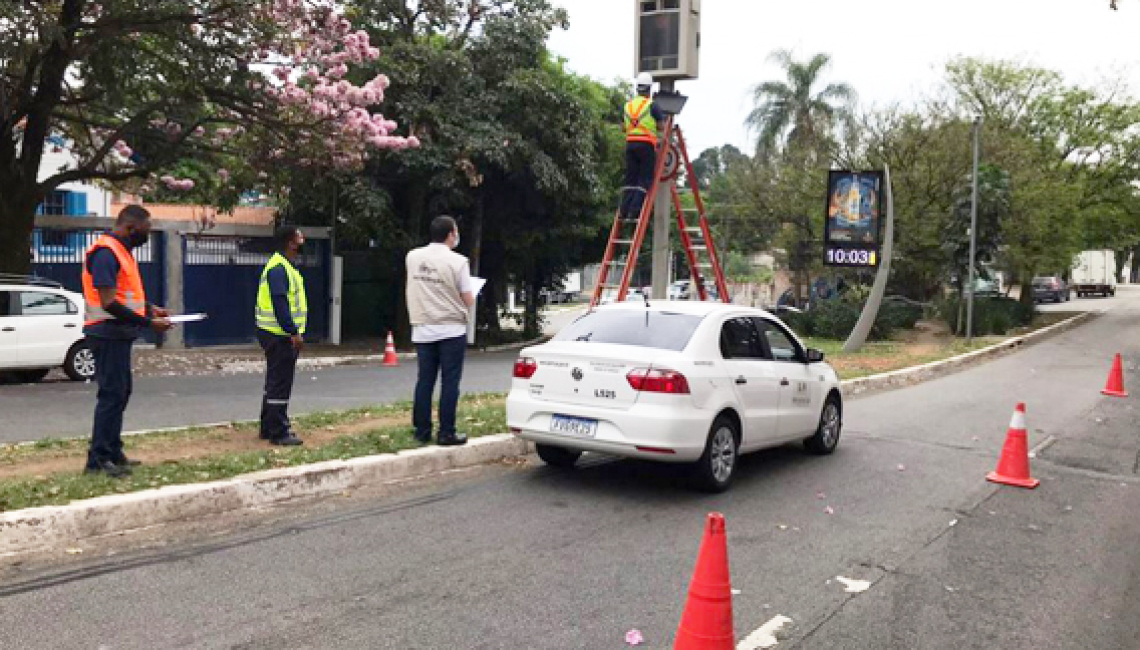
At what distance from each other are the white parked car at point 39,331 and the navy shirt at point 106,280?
8.26 m

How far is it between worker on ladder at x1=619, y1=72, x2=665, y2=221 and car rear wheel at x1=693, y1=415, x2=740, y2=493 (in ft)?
18.8

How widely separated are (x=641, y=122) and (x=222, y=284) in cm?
1352

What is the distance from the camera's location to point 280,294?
25.0ft

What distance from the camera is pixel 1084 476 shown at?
8977 mm

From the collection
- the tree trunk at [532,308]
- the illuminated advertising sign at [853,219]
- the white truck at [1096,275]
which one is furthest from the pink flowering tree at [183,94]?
the white truck at [1096,275]

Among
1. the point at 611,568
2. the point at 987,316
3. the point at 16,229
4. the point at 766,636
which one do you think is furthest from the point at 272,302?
the point at 987,316

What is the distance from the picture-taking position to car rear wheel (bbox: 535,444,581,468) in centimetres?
809

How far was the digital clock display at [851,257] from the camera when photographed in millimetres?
23778

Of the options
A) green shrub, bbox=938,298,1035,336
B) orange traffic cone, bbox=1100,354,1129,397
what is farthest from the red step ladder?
green shrub, bbox=938,298,1035,336

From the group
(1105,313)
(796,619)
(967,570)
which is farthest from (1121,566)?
(1105,313)

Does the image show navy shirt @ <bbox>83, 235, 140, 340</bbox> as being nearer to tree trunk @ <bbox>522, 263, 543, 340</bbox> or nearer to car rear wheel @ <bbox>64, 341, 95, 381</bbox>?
car rear wheel @ <bbox>64, 341, 95, 381</bbox>

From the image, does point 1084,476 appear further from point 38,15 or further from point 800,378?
point 38,15

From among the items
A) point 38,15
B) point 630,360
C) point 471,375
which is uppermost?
point 38,15

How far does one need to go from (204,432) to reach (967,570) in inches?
254
